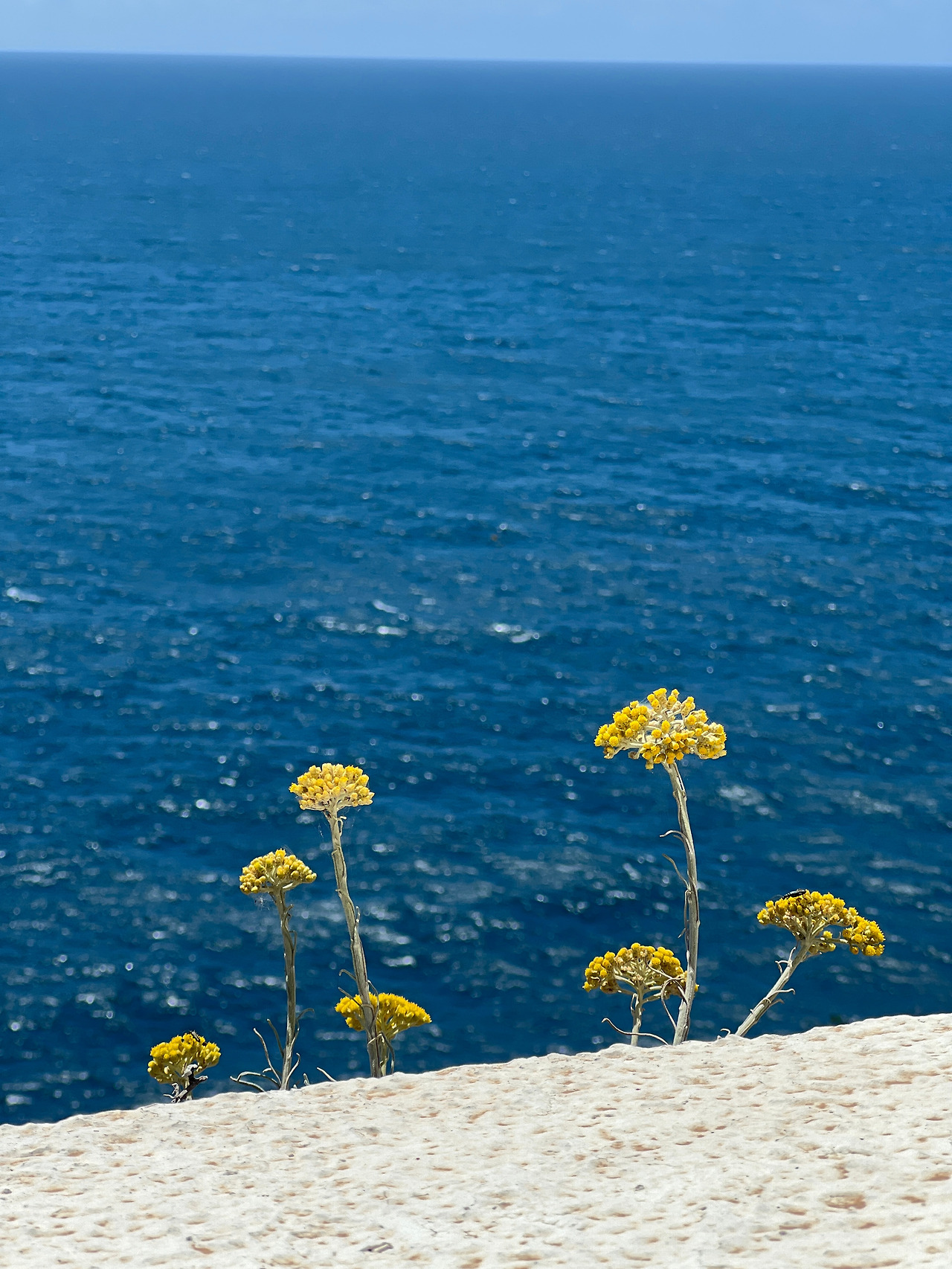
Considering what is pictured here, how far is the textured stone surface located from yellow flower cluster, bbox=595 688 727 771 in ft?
13.8

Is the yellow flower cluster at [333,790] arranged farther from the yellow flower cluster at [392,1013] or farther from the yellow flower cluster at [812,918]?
the yellow flower cluster at [812,918]

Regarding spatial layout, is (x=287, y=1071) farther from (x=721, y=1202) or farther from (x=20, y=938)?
(x=20, y=938)

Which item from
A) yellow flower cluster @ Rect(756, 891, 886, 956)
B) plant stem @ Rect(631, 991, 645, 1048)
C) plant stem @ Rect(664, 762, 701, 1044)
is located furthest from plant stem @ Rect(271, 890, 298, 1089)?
yellow flower cluster @ Rect(756, 891, 886, 956)

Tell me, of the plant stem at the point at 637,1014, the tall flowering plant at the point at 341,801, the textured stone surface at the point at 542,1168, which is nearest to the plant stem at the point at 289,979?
the tall flowering plant at the point at 341,801

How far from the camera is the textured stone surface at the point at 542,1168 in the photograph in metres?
12.8

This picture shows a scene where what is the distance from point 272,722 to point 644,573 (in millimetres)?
21424

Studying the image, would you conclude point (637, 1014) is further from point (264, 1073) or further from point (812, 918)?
point (264, 1073)

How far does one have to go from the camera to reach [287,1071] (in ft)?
66.6

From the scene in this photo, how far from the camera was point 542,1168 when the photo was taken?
14.6 m

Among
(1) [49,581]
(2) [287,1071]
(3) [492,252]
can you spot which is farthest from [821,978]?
(3) [492,252]

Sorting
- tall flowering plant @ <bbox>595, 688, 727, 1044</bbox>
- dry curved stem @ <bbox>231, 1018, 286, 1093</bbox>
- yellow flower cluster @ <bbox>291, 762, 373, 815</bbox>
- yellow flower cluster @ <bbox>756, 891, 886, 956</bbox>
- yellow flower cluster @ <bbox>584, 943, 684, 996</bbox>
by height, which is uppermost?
tall flowering plant @ <bbox>595, 688, 727, 1044</bbox>

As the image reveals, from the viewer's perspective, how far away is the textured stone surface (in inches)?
506

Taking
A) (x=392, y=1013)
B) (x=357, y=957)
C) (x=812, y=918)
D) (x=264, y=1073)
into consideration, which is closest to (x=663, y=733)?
(x=812, y=918)

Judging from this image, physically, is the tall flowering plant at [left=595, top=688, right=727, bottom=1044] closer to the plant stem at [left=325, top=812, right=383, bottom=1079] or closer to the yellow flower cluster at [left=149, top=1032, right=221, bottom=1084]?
the plant stem at [left=325, top=812, right=383, bottom=1079]
